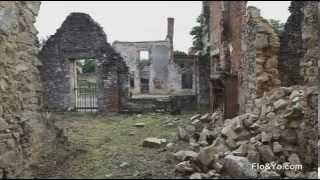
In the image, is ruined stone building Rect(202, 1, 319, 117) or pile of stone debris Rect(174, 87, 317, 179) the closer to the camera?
pile of stone debris Rect(174, 87, 317, 179)

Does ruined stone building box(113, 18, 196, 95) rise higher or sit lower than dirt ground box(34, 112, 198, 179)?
higher

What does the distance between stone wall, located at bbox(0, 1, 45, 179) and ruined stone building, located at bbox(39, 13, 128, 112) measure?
10196mm

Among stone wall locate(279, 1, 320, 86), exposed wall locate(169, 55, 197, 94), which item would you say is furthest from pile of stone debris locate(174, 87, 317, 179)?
exposed wall locate(169, 55, 197, 94)

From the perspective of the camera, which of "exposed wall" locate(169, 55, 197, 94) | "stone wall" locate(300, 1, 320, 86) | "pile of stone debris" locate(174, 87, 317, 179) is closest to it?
"pile of stone debris" locate(174, 87, 317, 179)

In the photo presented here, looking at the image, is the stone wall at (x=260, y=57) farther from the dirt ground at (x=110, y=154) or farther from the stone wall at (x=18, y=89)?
the stone wall at (x=18, y=89)

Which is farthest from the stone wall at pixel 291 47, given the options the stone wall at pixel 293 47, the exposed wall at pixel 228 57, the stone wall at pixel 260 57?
the stone wall at pixel 260 57

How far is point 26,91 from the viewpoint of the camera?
677cm

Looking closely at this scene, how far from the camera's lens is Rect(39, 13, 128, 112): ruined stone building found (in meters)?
17.5

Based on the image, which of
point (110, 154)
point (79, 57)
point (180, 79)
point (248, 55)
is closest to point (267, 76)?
point (248, 55)

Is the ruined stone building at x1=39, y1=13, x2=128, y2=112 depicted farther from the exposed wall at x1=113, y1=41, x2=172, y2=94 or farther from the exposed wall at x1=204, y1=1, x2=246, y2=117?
the exposed wall at x1=113, y1=41, x2=172, y2=94

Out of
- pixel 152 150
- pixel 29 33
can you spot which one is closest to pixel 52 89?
pixel 152 150

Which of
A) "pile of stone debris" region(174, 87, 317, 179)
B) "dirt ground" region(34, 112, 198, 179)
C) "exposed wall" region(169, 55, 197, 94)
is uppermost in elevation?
"exposed wall" region(169, 55, 197, 94)

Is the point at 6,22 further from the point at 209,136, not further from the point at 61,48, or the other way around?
the point at 61,48

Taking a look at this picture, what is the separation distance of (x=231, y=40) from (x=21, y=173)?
30.0 feet
